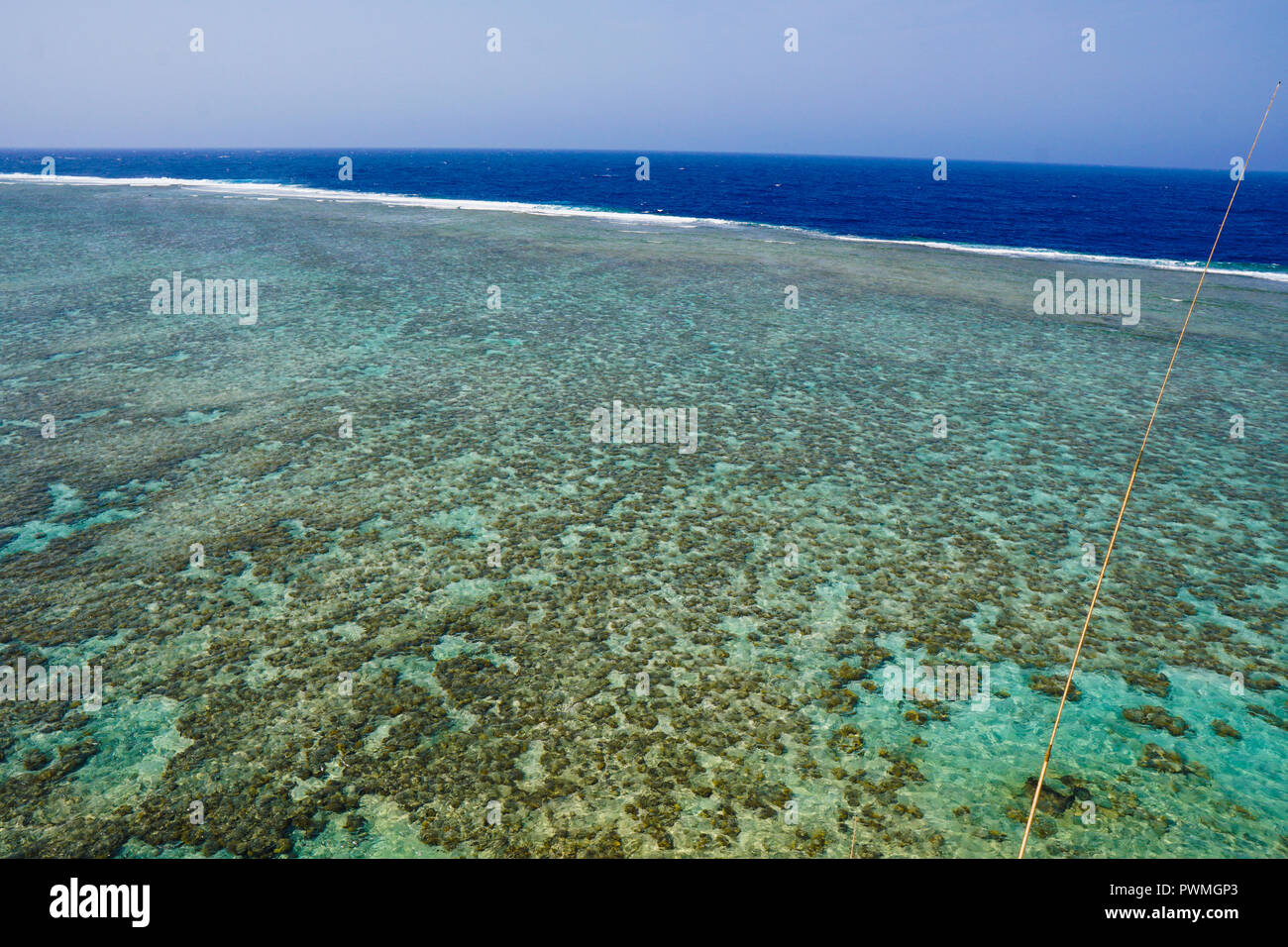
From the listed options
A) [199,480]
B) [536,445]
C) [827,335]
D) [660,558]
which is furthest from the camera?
[827,335]

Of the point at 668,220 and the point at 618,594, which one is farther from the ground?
the point at 668,220

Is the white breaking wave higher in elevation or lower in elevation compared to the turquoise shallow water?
higher

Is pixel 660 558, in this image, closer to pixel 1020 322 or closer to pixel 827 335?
pixel 827 335

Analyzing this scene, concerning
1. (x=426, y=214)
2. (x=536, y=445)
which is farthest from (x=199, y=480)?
(x=426, y=214)

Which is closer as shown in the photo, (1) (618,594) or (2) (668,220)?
(1) (618,594)

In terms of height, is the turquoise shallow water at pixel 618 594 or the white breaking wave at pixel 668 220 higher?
the white breaking wave at pixel 668 220

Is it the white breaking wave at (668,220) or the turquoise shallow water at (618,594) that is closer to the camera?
the turquoise shallow water at (618,594)

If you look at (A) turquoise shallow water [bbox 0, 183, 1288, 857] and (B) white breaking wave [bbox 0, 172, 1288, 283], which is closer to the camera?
(A) turquoise shallow water [bbox 0, 183, 1288, 857]

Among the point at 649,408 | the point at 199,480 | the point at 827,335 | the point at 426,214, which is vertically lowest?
the point at 199,480
